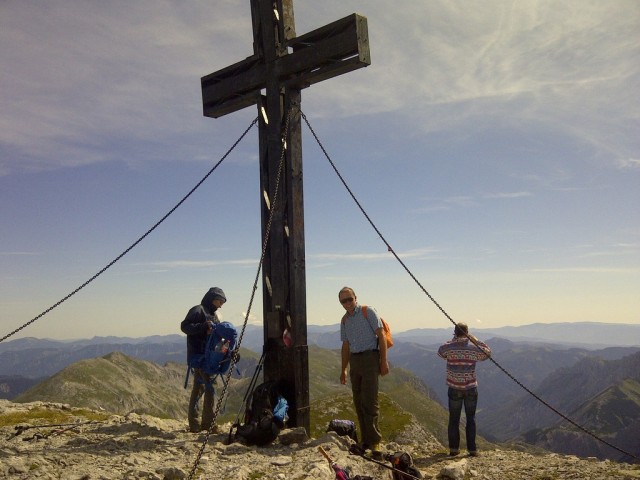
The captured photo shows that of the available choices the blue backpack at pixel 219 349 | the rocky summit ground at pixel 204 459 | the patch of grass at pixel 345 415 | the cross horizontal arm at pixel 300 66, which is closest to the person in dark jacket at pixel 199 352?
the blue backpack at pixel 219 349

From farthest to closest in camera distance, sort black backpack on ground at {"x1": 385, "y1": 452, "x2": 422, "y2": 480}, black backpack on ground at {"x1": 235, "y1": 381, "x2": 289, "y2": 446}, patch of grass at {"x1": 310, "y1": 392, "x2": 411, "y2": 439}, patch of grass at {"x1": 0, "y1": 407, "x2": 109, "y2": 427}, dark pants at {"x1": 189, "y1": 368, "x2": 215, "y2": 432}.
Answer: patch of grass at {"x1": 310, "y1": 392, "x2": 411, "y2": 439} → patch of grass at {"x1": 0, "y1": 407, "x2": 109, "y2": 427} → dark pants at {"x1": 189, "y1": 368, "x2": 215, "y2": 432} → black backpack on ground at {"x1": 235, "y1": 381, "x2": 289, "y2": 446} → black backpack on ground at {"x1": 385, "y1": 452, "x2": 422, "y2": 480}

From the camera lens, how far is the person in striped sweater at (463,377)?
967 centimetres

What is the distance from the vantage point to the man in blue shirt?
8.20 metres

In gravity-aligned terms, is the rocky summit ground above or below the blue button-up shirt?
below

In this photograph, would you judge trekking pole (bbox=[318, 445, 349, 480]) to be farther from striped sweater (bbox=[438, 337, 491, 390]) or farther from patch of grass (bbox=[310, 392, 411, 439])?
patch of grass (bbox=[310, 392, 411, 439])

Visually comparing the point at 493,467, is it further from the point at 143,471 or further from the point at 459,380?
the point at 143,471

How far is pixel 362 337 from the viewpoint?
8398 millimetres

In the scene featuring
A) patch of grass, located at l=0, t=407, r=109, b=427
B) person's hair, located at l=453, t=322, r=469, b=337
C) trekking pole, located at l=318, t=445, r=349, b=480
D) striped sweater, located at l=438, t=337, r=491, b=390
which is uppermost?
person's hair, located at l=453, t=322, r=469, b=337

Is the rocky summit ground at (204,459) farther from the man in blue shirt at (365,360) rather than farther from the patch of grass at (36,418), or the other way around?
the patch of grass at (36,418)

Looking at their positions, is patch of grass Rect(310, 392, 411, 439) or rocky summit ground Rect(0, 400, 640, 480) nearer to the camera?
rocky summit ground Rect(0, 400, 640, 480)

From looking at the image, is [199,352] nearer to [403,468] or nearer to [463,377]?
[403,468]

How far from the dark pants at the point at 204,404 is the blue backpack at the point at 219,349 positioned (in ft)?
0.95

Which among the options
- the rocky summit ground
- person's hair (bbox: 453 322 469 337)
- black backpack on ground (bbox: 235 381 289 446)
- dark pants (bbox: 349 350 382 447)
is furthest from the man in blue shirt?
person's hair (bbox: 453 322 469 337)

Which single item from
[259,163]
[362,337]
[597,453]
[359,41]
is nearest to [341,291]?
[362,337]
